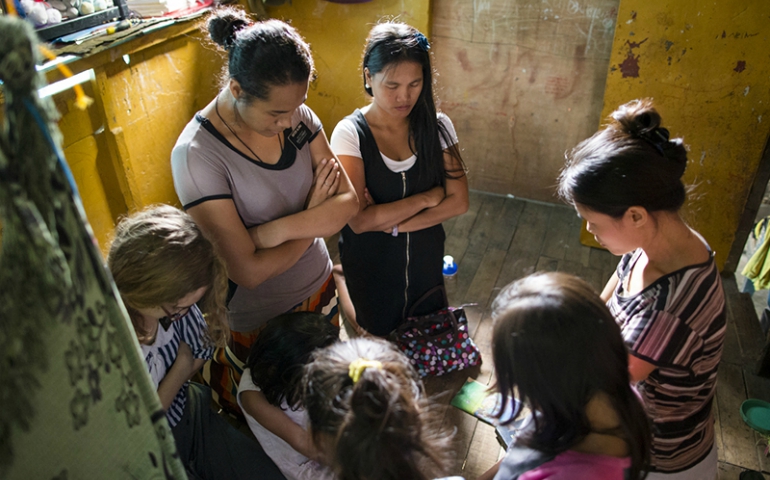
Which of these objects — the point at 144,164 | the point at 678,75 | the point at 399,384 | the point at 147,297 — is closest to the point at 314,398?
the point at 399,384

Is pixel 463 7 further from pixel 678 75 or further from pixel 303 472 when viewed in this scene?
pixel 303 472

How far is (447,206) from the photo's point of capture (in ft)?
6.62

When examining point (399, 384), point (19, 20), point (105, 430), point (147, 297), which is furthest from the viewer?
point (147, 297)

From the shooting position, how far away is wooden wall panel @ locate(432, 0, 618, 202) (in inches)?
126

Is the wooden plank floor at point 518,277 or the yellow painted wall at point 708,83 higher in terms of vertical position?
the yellow painted wall at point 708,83

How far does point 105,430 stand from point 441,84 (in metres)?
3.45

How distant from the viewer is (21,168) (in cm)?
39

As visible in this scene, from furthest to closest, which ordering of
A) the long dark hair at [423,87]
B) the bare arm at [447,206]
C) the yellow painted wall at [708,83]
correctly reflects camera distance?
the yellow painted wall at [708,83]
the bare arm at [447,206]
the long dark hair at [423,87]

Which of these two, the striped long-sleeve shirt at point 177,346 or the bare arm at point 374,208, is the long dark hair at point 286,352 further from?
the bare arm at point 374,208

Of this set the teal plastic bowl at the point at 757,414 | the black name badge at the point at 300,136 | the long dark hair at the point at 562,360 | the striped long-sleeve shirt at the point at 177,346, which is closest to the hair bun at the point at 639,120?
the long dark hair at the point at 562,360

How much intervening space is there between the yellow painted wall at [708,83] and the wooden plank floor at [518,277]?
565 mm

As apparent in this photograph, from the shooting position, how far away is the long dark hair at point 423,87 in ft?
5.77

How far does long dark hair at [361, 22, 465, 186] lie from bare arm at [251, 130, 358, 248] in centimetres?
35

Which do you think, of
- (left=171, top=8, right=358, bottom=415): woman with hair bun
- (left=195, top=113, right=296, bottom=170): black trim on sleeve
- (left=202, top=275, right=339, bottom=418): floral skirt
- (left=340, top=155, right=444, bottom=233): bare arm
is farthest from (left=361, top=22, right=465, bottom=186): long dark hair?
(left=202, top=275, right=339, bottom=418): floral skirt
